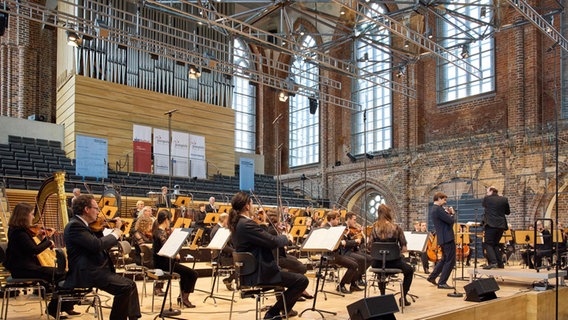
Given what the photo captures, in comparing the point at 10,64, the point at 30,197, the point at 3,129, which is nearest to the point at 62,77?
the point at 10,64

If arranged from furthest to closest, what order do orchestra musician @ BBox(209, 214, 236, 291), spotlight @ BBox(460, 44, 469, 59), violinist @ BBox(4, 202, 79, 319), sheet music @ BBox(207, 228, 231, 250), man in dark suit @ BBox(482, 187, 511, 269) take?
spotlight @ BBox(460, 44, 469, 59) → man in dark suit @ BBox(482, 187, 511, 269) → orchestra musician @ BBox(209, 214, 236, 291) → sheet music @ BBox(207, 228, 231, 250) → violinist @ BBox(4, 202, 79, 319)

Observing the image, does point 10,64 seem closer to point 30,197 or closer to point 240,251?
point 30,197

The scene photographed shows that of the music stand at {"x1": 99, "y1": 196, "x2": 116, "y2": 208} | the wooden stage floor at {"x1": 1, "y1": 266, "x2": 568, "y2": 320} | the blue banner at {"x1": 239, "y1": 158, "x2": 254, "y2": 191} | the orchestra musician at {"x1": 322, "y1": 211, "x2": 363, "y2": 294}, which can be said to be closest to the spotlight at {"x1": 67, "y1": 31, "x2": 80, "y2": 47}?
the music stand at {"x1": 99, "y1": 196, "x2": 116, "y2": 208}

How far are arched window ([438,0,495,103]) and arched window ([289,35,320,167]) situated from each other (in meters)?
6.31

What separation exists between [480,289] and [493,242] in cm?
217

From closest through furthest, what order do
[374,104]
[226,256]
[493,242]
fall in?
[226,256] → [493,242] → [374,104]

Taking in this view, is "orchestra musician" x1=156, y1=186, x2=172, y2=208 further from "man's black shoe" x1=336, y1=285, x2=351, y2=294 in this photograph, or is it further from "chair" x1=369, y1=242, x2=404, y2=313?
"chair" x1=369, y1=242, x2=404, y2=313

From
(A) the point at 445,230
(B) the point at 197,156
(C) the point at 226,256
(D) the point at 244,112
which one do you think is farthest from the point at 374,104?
(C) the point at 226,256

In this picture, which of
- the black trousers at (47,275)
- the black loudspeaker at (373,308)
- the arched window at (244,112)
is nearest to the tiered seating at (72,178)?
the arched window at (244,112)

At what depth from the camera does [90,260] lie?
4.87 meters

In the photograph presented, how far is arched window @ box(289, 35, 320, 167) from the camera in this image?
79.9ft

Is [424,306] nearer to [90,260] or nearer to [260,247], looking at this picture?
[260,247]

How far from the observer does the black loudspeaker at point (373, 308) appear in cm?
518

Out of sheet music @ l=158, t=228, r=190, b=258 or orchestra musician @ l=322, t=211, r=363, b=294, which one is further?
orchestra musician @ l=322, t=211, r=363, b=294
